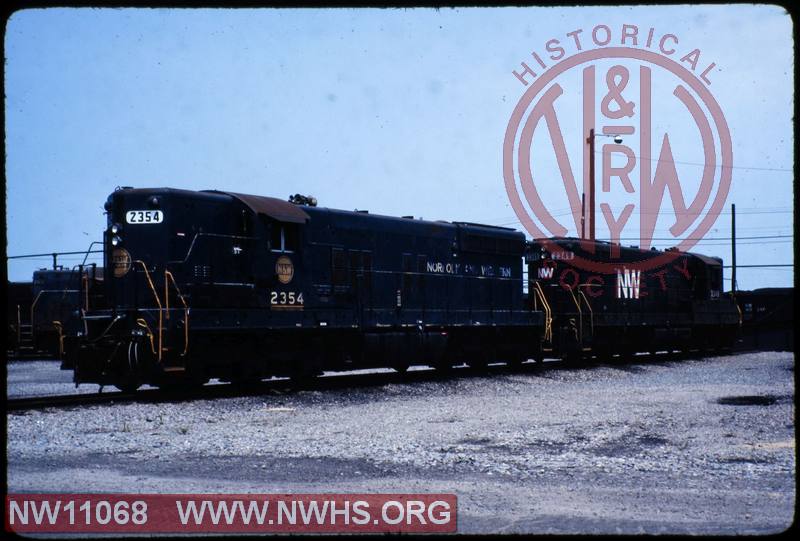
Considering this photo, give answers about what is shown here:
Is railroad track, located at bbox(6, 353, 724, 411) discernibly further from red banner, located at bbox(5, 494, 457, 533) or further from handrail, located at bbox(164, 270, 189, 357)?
red banner, located at bbox(5, 494, 457, 533)

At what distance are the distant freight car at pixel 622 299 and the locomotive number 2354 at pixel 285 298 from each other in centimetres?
930

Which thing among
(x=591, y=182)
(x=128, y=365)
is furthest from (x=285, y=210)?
(x=591, y=182)

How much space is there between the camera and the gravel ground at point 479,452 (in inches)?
276

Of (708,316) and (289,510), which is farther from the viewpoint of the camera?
(708,316)

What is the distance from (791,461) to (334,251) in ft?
37.3

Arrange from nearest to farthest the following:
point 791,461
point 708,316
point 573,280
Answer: point 791,461 < point 573,280 < point 708,316

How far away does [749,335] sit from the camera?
4478cm

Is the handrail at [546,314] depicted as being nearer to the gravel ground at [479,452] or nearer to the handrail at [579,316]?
the handrail at [579,316]

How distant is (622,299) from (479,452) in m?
Answer: 19.2

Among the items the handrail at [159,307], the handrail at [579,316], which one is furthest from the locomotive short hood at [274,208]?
the handrail at [579,316]

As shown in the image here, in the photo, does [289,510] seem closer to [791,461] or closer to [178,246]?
[791,461]

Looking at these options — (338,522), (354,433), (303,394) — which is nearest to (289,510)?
(338,522)

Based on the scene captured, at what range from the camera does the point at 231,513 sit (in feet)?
21.3

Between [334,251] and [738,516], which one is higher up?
[334,251]
